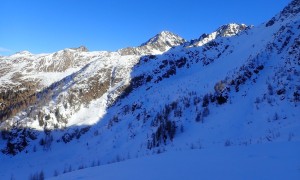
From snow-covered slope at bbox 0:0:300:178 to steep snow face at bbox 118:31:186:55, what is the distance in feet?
80.4

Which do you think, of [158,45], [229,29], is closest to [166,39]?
[158,45]

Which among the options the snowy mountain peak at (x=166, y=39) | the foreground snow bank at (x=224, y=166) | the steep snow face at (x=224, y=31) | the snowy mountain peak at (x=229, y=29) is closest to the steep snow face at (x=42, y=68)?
the snowy mountain peak at (x=166, y=39)

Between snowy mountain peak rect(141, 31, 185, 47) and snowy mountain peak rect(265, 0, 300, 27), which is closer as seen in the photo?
snowy mountain peak rect(265, 0, 300, 27)

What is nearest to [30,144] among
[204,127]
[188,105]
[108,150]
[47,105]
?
[47,105]

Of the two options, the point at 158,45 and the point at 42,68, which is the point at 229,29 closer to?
the point at 158,45

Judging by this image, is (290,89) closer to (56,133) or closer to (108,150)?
(108,150)

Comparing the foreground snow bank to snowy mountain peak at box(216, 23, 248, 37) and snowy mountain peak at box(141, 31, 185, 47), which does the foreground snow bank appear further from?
snowy mountain peak at box(141, 31, 185, 47)

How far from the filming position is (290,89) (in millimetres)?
30703

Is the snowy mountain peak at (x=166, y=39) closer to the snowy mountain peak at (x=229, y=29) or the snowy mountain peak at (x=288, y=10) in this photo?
the snowy mountain peak at (x=229, y=29)

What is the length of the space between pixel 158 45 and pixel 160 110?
9902cm

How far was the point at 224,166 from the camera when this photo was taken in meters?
7.74

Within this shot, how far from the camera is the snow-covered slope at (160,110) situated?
26900 millimetres

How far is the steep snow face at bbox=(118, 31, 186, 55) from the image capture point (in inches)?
4422

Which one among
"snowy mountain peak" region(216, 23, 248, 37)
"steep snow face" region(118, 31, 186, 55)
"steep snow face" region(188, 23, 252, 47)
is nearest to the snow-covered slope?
"steep snow face" region(118, 31, 186, 55)
